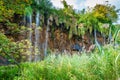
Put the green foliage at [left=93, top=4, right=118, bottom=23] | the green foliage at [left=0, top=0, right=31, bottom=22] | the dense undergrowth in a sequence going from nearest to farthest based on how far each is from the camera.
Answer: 1. the dense undergrowth
2. the green foliage at [left=0, top=0, right=31, bottom=22]
3. the green foliage at [left=93, top=4, right=118, bottom=23]

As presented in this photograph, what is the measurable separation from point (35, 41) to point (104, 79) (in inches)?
420

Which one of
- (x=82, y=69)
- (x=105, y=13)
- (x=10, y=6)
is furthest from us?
(x=105, y=13)

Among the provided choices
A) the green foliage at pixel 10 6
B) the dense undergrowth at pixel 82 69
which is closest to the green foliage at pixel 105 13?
the green foliage at pixel 10 6

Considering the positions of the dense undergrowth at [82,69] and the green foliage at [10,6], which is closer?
the dense undergrowth at [82,69]

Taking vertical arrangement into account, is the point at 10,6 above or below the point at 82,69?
above

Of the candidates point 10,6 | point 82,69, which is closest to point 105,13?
point 10,6

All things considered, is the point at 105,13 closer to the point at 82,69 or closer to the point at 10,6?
the point at 10,6

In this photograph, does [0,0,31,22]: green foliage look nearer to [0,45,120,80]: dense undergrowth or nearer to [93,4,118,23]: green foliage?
[0,45,120,80]: dense undergrowth

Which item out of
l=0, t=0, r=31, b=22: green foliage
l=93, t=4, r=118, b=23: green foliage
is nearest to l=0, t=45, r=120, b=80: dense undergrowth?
l=0, t=0, r=31, b=22: green foliage

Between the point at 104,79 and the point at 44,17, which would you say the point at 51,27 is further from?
the point at 104,79

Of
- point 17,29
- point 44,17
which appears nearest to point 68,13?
point 44,17

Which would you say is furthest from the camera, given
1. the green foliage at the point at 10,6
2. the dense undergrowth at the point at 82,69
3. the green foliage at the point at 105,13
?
the green foliage at the point at 105,13

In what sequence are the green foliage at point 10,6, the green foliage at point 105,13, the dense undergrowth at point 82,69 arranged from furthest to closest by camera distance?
the green foliage at point 105,13 → the green foliage at point 10,6 → the dense undergrowth at point 82,69

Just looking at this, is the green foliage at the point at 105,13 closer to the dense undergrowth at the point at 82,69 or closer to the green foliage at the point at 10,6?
the green foliage at the point at 10,6
